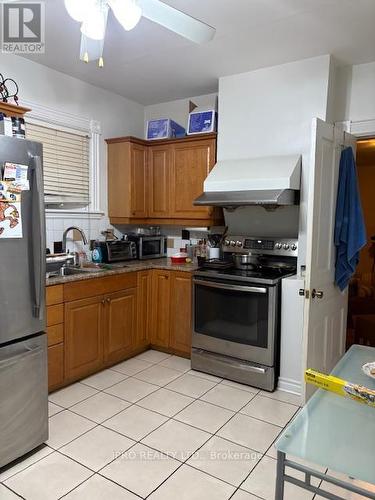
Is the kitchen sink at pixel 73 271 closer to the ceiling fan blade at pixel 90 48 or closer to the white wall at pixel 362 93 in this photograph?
the ceiling fan blade at pixel 90 48

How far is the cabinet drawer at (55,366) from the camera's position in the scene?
8.87 feet

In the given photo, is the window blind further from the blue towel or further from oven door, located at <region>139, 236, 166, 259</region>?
the blue towel

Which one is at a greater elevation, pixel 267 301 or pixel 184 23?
pixel 184 23

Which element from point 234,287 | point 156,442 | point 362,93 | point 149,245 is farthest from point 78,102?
point 156,442

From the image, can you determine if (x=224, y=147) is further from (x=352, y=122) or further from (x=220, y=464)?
(x=220, y=464)

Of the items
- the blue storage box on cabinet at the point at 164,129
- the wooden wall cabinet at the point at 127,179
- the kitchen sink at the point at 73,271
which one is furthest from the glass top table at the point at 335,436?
the blue storage box on cabinet at the point at 164,129

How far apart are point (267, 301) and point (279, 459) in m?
1.76

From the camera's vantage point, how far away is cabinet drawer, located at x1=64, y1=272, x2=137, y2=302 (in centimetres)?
282

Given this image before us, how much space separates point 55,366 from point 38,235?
3.90 feet

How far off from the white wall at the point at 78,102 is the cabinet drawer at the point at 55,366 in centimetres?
104

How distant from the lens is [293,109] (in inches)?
122

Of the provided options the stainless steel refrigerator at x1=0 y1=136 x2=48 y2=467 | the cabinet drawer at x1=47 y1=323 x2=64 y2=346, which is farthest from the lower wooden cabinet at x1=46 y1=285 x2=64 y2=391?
the stainless steel refrigerator at x1=0 y1=136 x2=48 y2=467

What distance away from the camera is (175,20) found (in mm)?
1718

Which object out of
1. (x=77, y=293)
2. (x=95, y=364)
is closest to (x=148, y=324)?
(x=95, y=364)
